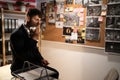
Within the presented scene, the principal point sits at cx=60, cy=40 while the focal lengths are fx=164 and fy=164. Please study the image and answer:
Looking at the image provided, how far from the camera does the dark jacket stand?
1.89 meters

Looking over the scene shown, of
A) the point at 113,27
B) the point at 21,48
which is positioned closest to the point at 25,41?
the point at 21,48

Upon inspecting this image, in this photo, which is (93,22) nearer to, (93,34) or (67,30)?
(93,34)

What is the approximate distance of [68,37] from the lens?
11.2ft

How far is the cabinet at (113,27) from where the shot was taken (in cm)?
266

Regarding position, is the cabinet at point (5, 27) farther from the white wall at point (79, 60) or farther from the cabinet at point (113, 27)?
the cabinet at point (113, 27)

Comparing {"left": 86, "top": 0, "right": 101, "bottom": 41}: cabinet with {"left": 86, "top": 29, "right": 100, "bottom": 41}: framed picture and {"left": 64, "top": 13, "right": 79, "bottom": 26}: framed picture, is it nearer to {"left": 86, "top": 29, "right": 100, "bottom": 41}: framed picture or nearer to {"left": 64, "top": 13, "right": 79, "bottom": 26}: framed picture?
{"left": 86, "top": 29, "right": 100, "bottom": 41}: framed picture

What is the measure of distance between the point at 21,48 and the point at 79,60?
1.58 m

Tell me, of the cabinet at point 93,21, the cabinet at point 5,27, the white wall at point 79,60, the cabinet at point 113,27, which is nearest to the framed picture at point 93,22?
the cabinet at point 93,21

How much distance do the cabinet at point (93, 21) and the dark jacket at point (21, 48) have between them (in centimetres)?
122

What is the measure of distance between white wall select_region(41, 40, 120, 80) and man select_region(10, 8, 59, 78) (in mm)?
1201

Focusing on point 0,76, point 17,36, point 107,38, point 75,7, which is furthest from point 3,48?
point 107,38

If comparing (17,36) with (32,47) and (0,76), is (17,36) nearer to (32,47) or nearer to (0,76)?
(32,47)

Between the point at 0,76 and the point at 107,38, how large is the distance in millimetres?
1787

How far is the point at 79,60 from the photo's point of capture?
3252mm
